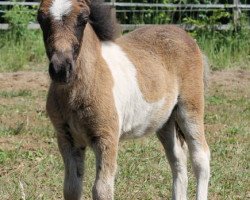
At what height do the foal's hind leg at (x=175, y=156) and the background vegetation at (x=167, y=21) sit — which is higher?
the foal's hind leg at (x=175, y=156)

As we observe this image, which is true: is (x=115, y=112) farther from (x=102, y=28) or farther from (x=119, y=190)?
(x=119, y=190)

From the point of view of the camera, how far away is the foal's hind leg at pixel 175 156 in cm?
617

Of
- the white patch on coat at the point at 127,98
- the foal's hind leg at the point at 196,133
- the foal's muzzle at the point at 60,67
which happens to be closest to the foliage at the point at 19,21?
the foal's hind leg at the point at 196,133

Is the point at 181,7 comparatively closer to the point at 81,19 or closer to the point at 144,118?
the point at 144,118

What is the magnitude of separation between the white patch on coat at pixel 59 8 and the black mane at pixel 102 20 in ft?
1.91

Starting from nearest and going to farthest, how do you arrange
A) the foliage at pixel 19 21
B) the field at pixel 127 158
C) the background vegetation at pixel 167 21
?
the field at pixel 127 158 < the background vegetation at pixel 167 21 < the foliage at pixel 19 21

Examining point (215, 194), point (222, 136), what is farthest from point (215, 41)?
→ point (215, 194)

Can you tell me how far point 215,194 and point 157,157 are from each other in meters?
1.14

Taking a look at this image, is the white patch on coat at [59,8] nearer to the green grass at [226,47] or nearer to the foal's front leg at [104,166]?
the foal's front leg at [104,166]

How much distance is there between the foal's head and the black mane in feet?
1.70

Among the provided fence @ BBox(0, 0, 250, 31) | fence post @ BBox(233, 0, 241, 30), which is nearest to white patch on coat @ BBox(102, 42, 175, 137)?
fence @ BBox(0, 0, 250, 31)

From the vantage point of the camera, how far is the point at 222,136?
27.5 ft

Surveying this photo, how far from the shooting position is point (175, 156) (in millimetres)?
6266

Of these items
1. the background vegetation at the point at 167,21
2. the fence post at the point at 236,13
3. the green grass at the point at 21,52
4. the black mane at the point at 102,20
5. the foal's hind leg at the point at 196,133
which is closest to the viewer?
the black mane at the point at 102,20
